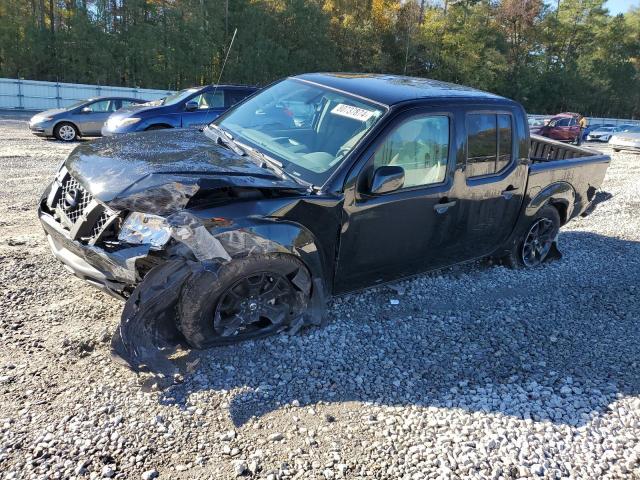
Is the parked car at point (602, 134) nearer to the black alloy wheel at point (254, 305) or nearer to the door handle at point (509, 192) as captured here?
the door handle at point (509, 192)

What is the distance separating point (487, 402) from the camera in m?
3.32

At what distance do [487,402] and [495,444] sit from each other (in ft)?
1.30

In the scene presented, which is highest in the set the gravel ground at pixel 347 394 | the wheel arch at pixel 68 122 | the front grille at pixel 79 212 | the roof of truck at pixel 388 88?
the roof of truck at pixel 388 88

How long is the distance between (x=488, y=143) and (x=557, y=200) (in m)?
1.53

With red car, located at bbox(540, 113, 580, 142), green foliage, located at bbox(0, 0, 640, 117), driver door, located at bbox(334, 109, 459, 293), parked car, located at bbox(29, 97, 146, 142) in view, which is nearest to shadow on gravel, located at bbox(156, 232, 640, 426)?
driver door, located at bbox(334, 109, 459, 293)

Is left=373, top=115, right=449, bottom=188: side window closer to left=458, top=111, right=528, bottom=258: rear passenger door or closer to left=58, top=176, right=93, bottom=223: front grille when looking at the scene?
left=458, top=111, right=528, bottom=258: rear passenger door

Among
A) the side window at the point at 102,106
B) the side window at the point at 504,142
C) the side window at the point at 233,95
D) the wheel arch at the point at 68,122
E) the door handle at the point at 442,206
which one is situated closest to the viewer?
the door handle at the point at 442,206

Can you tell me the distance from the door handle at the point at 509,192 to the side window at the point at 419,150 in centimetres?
90

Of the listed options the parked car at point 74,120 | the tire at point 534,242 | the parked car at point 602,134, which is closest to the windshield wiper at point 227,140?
the tire at point 534,242

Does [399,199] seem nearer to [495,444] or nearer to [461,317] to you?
[461,317]

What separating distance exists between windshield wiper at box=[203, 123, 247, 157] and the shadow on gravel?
4.86ft

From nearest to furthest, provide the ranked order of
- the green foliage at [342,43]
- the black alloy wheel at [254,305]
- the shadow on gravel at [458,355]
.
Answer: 1. the shadow on gravel at [458,355]
2. the black alloy wheel at [254,305]
3. the green foliage at [342,43]

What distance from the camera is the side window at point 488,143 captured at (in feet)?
14.1

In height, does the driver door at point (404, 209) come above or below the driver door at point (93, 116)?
above
